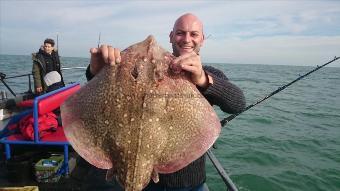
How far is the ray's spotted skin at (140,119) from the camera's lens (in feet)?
7.56

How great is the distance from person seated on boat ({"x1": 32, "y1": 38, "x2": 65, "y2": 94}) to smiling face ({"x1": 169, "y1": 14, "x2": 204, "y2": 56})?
26.6 feet

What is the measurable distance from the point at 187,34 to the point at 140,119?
1308mm

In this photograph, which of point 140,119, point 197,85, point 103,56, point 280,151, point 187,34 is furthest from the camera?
point 280,151

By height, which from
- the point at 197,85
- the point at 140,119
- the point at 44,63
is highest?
the point at 197,85

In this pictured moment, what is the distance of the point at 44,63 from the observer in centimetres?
1084

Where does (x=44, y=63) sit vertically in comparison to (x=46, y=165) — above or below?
above

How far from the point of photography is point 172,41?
3396mm

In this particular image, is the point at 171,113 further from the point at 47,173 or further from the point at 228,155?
the point at 228,155

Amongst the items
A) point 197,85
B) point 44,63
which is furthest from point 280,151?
point 197,85

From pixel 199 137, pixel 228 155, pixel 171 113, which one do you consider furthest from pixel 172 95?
pixel 228 155

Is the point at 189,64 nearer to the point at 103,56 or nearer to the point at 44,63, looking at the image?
the point at 103,56

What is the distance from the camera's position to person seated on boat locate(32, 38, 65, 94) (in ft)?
34.6

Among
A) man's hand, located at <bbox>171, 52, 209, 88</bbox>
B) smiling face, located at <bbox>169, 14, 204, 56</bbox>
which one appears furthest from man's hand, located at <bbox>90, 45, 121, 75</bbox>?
smiling face, located at <bbox>169, 14, 204, 56</bbox>

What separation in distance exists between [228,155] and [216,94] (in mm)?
9892
